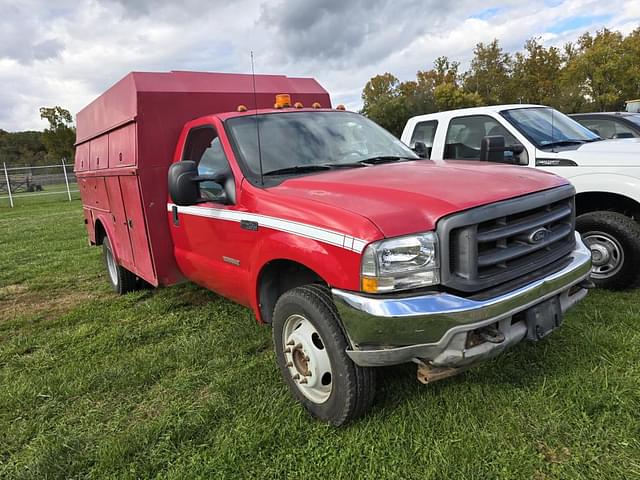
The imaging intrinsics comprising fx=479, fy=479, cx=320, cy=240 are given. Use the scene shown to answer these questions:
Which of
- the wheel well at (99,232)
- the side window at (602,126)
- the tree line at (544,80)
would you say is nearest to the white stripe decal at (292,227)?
the wheel well at (99,232)

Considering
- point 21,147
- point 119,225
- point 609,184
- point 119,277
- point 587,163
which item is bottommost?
point 119,277

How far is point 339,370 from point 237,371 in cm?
124

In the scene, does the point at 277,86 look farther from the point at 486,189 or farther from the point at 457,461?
the point at 457,461

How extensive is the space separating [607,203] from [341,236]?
12.1 feet

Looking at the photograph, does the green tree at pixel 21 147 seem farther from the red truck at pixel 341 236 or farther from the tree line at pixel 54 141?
the red truck at pixel 341 236

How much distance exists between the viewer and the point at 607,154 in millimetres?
4660

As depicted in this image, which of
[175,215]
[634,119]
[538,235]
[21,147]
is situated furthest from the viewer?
[21,147]

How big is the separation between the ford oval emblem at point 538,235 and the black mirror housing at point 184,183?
2220 millimetres

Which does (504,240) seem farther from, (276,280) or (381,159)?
(276,280)

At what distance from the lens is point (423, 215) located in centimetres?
245

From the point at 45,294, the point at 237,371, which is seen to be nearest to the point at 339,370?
the point at 237,371

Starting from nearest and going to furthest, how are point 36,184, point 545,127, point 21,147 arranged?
1. point 545,127
2. point 36,184
3. point 21,147

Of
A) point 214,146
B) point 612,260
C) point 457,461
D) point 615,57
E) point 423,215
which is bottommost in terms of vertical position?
point 457,461

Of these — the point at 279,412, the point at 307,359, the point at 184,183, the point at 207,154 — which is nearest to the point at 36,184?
the point at 207,154
